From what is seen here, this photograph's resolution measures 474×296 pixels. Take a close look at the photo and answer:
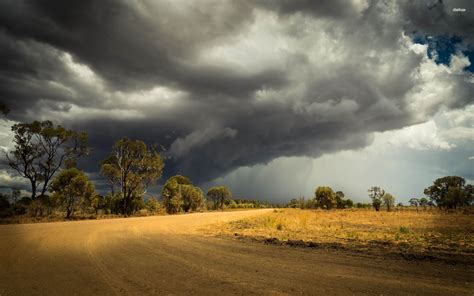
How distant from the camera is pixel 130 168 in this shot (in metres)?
53.7

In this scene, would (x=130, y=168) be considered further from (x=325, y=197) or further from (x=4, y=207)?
(x=325, y=197)

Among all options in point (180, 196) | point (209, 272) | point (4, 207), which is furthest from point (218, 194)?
point (209, 272)

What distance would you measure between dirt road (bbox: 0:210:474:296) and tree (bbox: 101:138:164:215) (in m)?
40.6

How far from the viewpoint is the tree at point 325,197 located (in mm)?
102250

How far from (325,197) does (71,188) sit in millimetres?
81293

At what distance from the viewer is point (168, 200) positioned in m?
69.4

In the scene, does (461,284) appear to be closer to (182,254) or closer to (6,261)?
(182,254)

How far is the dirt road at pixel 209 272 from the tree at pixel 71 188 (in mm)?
28025

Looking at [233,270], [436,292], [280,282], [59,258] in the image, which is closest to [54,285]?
[59,258]

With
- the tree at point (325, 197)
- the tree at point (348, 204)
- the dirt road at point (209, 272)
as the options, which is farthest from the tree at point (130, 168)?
the tree at point (348, 204)

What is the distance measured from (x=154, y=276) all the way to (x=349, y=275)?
545 centimetres

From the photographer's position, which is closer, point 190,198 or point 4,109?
point 4,109

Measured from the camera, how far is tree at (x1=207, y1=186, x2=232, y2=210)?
121875mm

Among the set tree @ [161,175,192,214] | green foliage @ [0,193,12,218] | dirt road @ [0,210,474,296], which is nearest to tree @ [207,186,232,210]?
tree @ [161,175,192,214]
